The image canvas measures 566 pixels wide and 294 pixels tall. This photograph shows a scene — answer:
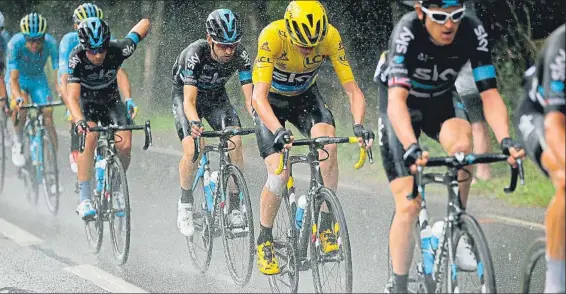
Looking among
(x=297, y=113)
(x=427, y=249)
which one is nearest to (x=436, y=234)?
(x=427, y=249)

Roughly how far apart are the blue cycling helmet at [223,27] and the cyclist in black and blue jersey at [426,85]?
1.92m

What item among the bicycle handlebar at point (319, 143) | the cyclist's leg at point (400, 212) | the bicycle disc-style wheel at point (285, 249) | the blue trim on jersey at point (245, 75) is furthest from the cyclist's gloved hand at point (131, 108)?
the cyclist's leg at point (400, 212)

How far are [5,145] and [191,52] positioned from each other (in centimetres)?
616

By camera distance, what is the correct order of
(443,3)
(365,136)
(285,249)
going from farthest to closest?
(285,249), (365,136), (443,3)

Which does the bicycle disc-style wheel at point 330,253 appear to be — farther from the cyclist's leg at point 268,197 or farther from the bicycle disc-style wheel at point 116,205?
the bicycle disc-style wheel at point 116,205

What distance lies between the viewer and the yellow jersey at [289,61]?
6.75 metres

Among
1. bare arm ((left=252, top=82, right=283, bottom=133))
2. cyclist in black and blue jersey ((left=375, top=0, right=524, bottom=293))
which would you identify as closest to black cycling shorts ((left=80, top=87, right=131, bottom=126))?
bare arm ((left=252, top=82, right=283, bottom=133))

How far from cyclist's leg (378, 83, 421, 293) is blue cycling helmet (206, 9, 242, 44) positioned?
211cm

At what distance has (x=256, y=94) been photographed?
669cm

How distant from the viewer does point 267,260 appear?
6984 mm

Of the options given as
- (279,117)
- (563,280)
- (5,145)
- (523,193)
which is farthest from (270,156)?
(5,145)

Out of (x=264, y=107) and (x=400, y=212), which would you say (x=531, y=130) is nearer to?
(x=400, y=212)

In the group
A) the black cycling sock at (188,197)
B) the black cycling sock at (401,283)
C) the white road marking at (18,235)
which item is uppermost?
the black cycling sock at (188,197)

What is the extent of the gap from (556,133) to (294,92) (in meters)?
2.82
